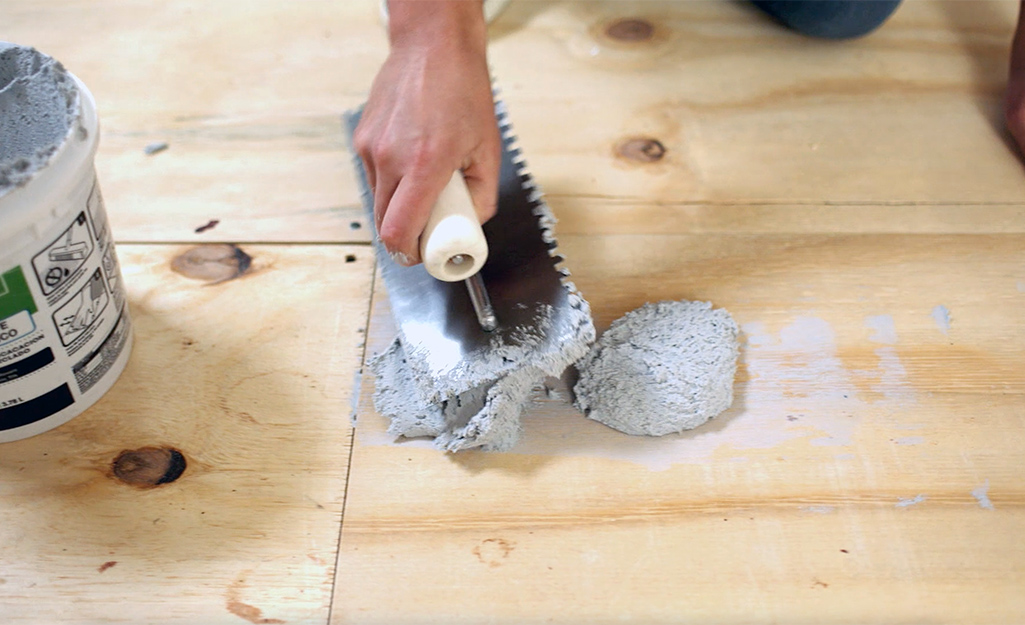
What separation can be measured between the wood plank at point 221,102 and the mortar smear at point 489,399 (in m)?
0.31

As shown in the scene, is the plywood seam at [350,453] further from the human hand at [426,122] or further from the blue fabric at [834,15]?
the blue fabric at [834,15]

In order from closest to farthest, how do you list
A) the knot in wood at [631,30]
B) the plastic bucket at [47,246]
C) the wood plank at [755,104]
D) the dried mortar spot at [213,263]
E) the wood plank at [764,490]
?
the plastic bucket at [47,246]
the wood plank at [764,490]
the dried mortar spot at [213,263]
the wood plank at [755,104]
the knot in wood at [631,30]

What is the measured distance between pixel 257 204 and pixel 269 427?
1.30 ft

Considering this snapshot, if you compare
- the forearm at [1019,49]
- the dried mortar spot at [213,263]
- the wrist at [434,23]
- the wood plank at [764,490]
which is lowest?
the wood plank at [764,490]

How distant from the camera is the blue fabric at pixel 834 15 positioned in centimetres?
146

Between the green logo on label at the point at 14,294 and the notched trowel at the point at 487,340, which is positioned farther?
the notched trowel at the point at 487,340

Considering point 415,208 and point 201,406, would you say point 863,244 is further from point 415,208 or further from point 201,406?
point 201,406

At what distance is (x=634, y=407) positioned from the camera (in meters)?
1.01

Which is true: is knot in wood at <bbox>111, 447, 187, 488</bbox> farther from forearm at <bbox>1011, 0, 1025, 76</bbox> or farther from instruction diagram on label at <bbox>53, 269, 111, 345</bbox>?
forearm at <bbox>1011, 0, 1025, 76</bbox>

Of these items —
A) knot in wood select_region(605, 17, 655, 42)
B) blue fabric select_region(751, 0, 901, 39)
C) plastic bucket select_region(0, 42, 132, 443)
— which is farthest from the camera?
knot in wood select_region(605, 17, 655, 42)

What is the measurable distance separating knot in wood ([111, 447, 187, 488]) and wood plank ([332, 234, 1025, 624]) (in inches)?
8.1

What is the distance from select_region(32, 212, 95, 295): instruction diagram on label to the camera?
85 cm

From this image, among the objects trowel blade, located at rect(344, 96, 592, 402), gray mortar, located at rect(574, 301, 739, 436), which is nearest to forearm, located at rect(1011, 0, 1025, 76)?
gray mortar, located at rect(574, 301, 739, 436)

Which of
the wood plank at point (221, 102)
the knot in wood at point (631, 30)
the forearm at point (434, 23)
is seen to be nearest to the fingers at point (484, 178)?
the forearm at point (434, 23)
